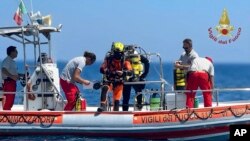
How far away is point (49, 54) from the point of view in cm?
1512

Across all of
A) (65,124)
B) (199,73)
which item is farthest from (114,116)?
(199,73)

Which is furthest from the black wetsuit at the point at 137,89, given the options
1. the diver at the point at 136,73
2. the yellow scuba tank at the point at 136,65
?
the yellow scuba tank at the point at 136,65

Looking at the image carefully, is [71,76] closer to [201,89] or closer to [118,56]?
[118,56]

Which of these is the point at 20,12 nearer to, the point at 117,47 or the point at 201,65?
the point at 117,47

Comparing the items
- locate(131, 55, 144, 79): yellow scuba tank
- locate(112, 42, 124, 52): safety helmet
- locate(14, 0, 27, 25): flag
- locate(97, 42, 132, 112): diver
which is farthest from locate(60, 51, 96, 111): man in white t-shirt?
locate(14, 0, 27, 25): flag

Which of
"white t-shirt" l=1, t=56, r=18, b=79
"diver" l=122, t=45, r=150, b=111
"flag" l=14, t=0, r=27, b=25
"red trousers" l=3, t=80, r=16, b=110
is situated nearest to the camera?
"diver" l=122, t=45, r=150, b=111

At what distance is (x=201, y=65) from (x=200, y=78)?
0.28 m

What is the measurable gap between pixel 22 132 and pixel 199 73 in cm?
389

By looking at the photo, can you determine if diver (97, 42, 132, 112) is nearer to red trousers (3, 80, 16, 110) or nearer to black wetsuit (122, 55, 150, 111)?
black wetsuit (122, 55, 150, 111)

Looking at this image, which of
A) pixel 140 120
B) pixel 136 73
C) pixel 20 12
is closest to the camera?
pixel 140 120

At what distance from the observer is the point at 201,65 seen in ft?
45.4

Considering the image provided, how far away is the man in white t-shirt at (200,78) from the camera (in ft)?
45.2

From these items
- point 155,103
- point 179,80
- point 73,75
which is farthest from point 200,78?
point 73,75

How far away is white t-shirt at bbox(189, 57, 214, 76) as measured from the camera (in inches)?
544
